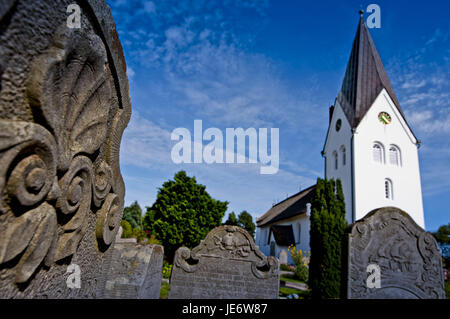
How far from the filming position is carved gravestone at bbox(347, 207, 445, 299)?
5145 millimetres

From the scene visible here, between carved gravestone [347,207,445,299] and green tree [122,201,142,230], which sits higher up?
green tree [122,201,142,230]

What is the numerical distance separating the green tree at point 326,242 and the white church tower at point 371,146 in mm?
8411

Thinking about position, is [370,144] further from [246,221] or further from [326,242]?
[246,221]

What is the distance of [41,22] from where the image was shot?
0.88 metres

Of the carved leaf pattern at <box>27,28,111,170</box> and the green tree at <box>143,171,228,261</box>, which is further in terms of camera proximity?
the green tree at <box>143,171,228,261</box>

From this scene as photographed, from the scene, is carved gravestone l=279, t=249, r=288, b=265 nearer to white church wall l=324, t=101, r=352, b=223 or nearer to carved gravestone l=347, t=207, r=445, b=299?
white church wall l=324, t=101, r=352, b=223

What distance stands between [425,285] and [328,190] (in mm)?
7456

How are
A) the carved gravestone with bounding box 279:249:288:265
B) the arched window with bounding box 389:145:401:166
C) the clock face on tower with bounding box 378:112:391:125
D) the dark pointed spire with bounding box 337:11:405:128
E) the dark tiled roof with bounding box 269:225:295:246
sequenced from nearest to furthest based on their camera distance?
the arched window with bounding box 389:145:401:166
the clock face on tower with bounding box 378:112:391:125
the dark pointed spire with bounding box 337:11:405:128
the carved gravestone with bounding box 279:249:288:265
the dark tiled roof with bounding box 269:225:295:246

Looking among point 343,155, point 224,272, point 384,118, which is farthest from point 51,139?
point 384,118

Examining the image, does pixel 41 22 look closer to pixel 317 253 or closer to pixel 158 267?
pixel 158 267

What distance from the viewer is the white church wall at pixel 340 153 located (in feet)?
68.1

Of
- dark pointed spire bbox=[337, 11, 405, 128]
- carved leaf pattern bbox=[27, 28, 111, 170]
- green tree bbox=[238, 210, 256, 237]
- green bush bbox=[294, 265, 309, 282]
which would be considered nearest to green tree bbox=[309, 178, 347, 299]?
green bush bbox=[294, 265, 309, 282]

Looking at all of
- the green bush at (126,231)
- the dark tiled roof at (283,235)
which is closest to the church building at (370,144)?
the dark tiled roof at (283,235)

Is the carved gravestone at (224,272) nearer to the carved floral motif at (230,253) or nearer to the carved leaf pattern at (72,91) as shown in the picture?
the carved floral motif at (230,253)
